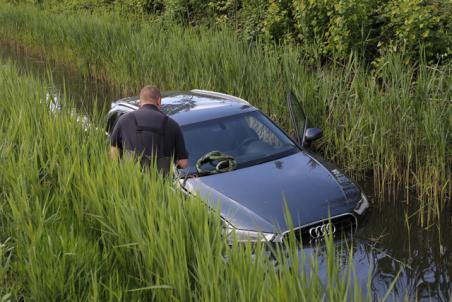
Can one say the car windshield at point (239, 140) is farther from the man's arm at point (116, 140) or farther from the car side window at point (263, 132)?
the man's arm at point (116, 140)

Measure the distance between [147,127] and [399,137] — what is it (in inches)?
135

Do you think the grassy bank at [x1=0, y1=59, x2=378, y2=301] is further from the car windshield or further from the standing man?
the car windshield

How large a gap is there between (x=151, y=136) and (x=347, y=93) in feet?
11.8

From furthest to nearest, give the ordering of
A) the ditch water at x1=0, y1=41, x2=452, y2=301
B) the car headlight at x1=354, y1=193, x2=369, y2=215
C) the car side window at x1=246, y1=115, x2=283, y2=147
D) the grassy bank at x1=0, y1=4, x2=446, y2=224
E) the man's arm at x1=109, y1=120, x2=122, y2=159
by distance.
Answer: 1. the grassy bank at x1=0, y1=4, x2=446, y2=224
2. the car side window at x1=246, y1=115, x2=283, y2=147
3. the man's arm at x1=109, y1=120, x2=122, y2=159
4. the car headlight at x1=354, y1=193, x2=369, y2=215
5. the ditch water at x1=0, y1=41, x2=452, y2=301

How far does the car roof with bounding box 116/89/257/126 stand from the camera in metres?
6.44

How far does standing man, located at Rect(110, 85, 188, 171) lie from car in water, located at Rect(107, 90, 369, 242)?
0.86ft

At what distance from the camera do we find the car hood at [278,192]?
16.5ft

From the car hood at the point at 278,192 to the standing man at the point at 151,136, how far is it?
1.02 feet

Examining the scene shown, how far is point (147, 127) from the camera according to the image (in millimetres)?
5637

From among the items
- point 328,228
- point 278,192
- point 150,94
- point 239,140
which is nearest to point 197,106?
point 239,140

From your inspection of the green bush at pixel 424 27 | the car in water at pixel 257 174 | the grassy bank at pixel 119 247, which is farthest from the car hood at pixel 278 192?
the green bush at pixel 424 27

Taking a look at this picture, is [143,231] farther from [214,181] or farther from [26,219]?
[214,181]

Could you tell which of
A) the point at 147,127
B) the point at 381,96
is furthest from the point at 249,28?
the point at 147,127

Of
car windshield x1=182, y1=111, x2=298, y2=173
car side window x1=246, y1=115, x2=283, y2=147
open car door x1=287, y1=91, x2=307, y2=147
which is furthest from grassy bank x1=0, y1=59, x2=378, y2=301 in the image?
open car door x1=287, y1=91, x2=307, y2=147
